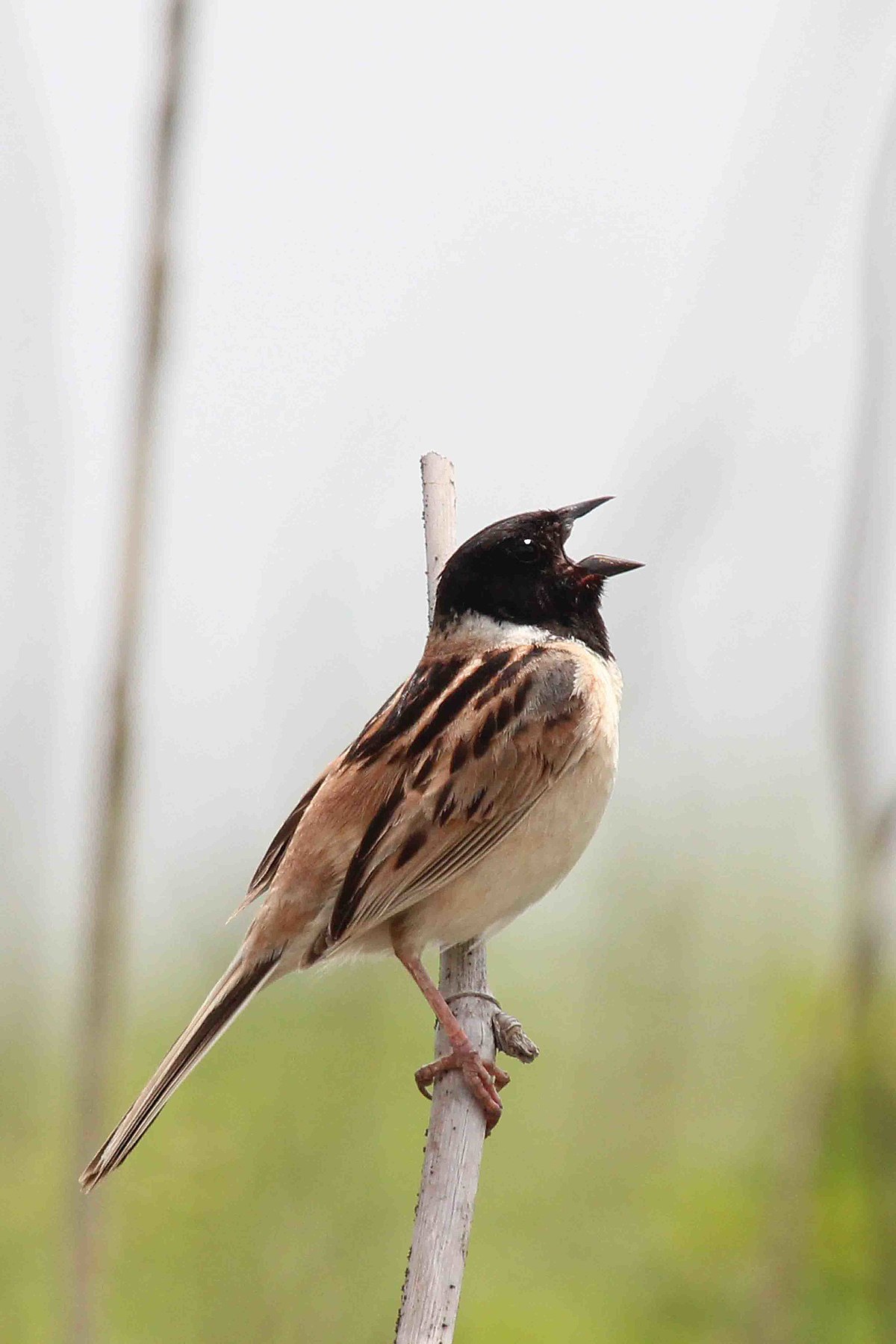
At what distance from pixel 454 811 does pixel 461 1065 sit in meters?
0.65

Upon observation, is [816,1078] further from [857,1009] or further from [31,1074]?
[31,1074]

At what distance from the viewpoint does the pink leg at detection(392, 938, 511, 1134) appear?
133 inches

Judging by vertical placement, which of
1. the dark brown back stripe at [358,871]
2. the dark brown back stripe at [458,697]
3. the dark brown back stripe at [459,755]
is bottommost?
the dark brown back stripe at [358,871]

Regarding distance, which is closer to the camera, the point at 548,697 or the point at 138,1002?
the point at 548,697

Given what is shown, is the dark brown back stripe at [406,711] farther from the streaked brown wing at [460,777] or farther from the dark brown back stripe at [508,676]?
the dark brown back stripe at [508,676]

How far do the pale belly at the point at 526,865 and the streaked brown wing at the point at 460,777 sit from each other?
0.04 meters

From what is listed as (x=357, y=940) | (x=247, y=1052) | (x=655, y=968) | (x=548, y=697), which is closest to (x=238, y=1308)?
(x=357, y=940)

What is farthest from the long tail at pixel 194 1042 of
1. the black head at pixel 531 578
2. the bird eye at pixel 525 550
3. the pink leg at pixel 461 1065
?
the bird eye at pixel 525 550

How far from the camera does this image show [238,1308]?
332 cm

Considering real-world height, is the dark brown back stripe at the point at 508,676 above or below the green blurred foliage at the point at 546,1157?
above

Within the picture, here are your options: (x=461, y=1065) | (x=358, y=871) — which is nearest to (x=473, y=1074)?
(x=461, y=1065)

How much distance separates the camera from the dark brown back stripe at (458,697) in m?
3.83

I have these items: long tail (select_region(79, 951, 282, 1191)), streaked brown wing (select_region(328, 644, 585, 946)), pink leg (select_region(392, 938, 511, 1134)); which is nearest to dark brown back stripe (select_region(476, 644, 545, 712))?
streaked brown wing (select_region(328, 644, 585, 946))

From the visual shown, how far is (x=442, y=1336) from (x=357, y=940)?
1.41 m
